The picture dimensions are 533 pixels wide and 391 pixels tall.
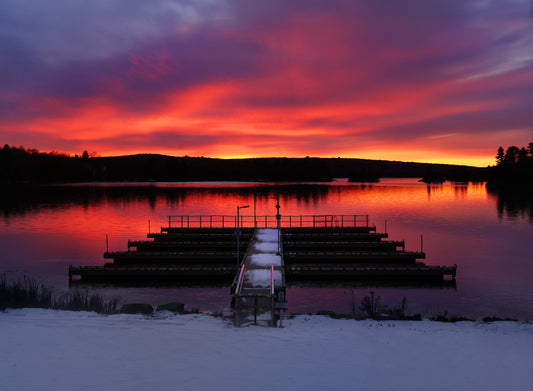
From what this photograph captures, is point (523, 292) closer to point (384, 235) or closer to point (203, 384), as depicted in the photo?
point (384, 235)

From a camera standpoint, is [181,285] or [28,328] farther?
[181,285]

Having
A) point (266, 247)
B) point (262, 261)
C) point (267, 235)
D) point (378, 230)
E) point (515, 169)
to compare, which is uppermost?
point (515, 169)

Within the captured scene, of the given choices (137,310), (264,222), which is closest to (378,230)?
(264,222)

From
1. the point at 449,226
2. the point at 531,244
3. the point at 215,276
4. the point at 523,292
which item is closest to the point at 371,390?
the point at 215,276

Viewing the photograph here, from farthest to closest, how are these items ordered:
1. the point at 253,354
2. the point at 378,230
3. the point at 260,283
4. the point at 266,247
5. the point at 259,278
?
1. the point at 378,230
2. the point at 266,247
3. the point at 259,278
4. the point at 260,283
5. the point at 253,354

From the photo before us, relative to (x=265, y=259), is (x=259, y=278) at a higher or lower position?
lower

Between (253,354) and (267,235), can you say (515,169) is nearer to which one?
(267,235)

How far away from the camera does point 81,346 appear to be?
13.3 meters

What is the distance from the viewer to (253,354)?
13.0 m

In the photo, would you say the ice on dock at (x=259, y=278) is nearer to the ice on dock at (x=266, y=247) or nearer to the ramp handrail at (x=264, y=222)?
the ice on dock at (x=266, y=247)

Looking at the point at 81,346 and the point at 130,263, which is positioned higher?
the point at 81,346

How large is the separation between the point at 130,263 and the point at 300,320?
2842 centimetres

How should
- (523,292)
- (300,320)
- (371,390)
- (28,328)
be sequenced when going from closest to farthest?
(371,390) → (28,328) → (300,320) → (523,292)

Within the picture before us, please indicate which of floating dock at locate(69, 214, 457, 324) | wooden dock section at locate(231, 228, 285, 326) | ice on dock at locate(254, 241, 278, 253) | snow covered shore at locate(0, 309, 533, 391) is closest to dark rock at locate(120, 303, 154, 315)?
snow covered shore at locate(0, 309, 533, 391)
